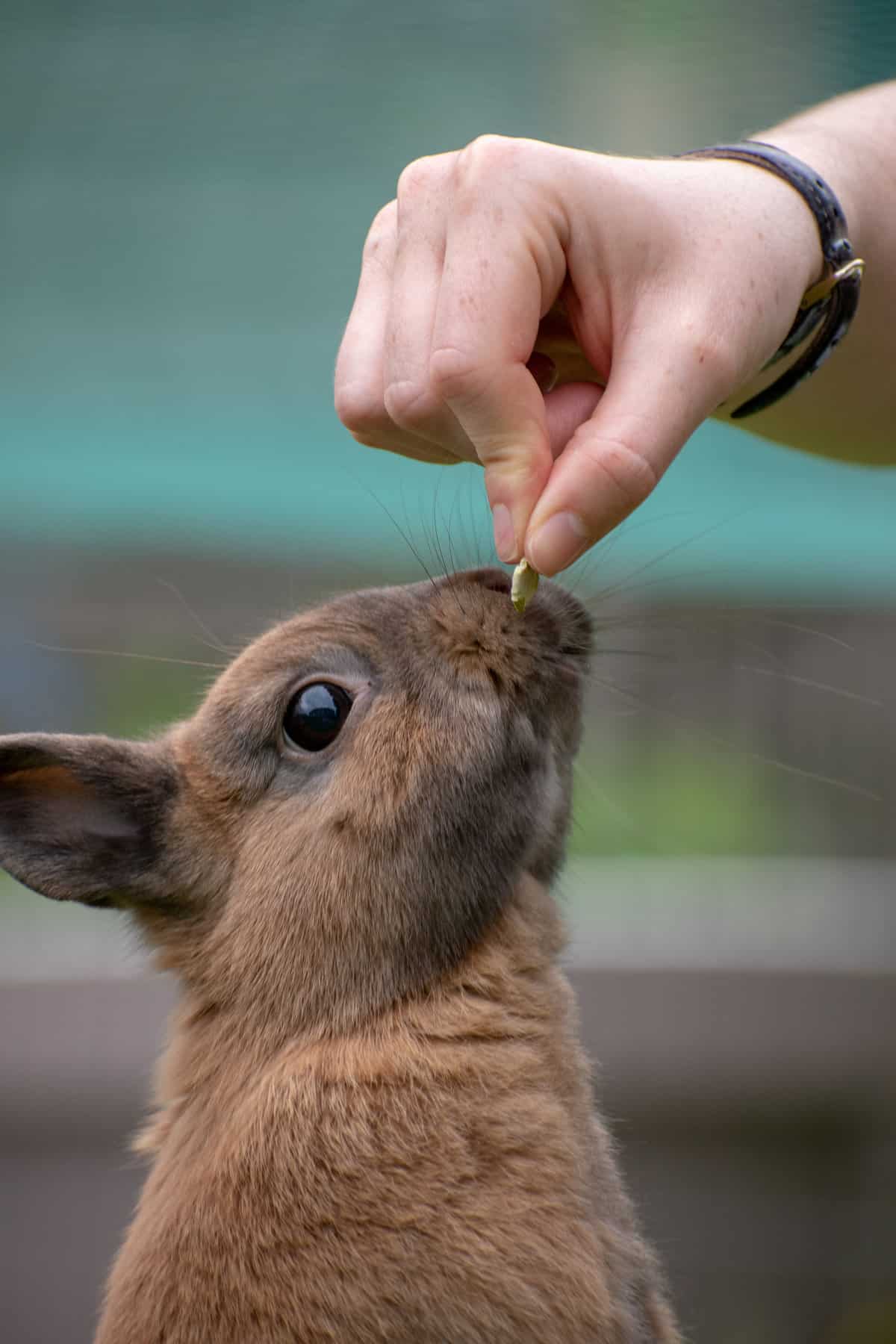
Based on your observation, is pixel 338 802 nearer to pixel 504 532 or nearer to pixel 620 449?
pixel 504 532

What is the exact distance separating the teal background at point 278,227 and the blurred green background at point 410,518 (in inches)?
0.5

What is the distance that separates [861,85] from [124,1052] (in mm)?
4123

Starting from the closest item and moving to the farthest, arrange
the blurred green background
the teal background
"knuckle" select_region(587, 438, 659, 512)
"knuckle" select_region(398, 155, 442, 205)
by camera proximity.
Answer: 1. "knuckle" select_region(587, 438, 659, 512)
2. "knuckle" select_region(398, 155, 442, 205)
3. the teal background
4. the blurred green background

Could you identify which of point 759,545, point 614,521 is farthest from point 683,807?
point 614,521

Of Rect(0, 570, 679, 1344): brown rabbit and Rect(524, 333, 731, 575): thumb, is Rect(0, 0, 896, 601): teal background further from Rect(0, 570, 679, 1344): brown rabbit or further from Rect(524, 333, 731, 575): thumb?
Rect(524, 333, 731, 575): thumb

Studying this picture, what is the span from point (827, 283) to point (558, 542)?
0.63 m

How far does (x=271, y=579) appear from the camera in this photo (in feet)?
18.4

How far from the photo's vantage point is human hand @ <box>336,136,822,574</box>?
57.6 inches

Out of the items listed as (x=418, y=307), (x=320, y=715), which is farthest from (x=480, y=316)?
(x=320, y=715)

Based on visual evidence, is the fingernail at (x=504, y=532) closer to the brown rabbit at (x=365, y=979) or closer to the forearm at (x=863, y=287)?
the brown rabbit at (x=365, y=979)

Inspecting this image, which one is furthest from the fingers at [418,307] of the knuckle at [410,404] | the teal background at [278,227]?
the teal background at [278,227]

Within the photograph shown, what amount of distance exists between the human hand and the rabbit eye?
1.56ft

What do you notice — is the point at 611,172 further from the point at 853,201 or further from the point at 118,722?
the point at 118,722

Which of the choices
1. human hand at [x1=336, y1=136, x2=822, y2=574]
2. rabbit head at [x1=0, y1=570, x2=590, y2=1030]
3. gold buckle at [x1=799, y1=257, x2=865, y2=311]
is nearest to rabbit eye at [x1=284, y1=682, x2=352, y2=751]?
rabbit head at [x1=0, y1=570, x2=590, y2=1030]
